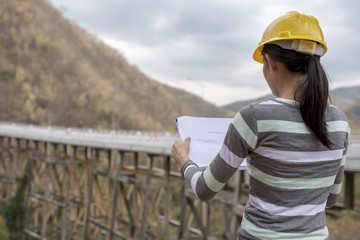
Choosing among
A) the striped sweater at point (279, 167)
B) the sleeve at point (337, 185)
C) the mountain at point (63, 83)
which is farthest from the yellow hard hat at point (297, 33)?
the mountain at point (63, 83)

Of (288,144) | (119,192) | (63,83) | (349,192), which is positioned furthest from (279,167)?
(63,83)

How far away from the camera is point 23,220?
17.2 meters

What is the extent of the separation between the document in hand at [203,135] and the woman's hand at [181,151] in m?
0.03

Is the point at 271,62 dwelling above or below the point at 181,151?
above

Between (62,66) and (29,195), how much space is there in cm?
3401

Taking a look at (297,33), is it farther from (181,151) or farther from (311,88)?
(181,151)

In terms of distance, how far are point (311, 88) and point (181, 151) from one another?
0.60m

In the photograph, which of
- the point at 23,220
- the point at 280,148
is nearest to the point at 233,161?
the point at 280,148

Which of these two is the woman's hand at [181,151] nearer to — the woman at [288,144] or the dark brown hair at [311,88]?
the woman at [288,144]

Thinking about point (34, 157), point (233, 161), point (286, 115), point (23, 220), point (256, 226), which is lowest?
point (23, 220)

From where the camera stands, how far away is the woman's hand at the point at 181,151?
1.64m

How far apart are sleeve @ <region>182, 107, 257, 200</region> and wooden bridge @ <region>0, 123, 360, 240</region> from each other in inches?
178

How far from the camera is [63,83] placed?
147ft

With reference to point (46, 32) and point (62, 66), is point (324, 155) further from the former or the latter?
point (46, 32)
